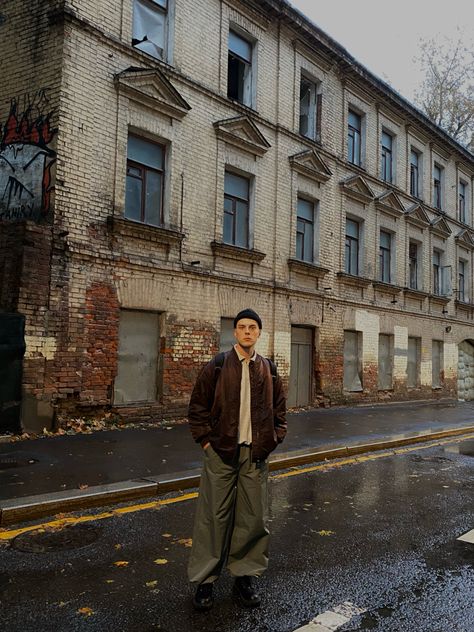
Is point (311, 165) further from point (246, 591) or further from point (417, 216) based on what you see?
point (246, 591)

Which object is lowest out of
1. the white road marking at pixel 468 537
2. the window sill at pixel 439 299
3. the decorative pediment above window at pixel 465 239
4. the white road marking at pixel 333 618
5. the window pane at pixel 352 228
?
the white road marking at pixel 468 537

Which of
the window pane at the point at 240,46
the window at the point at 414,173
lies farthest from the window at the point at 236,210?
the window at the point at 414,173

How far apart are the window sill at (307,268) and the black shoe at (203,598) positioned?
11534 millimetres

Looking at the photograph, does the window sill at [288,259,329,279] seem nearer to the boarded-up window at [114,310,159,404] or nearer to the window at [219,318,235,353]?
the window at [219,318,235,353]

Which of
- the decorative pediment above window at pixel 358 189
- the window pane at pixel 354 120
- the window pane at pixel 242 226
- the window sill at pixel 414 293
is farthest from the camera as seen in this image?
the window sill at pixel 414 293

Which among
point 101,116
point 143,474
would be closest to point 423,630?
point 143,474

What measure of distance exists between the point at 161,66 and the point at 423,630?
1090 cm

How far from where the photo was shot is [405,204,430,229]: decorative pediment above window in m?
19.8

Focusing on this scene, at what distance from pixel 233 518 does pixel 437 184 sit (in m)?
21.7

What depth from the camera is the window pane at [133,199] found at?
431 inches

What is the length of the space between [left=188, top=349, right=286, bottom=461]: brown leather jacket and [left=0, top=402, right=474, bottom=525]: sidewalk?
2.44m

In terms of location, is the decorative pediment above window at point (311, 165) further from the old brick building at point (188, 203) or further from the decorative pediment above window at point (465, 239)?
the decorative pediment above window at point (465, 239)

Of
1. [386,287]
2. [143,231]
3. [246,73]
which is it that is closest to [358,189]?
[386,287]

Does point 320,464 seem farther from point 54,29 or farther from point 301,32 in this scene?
point 301,32
